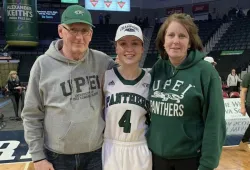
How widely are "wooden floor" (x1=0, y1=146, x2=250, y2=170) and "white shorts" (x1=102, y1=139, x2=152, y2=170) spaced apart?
216 cm

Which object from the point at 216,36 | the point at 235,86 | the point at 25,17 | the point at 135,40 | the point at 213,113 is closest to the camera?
the point at 213,113

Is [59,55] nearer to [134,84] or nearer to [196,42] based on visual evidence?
[134,84]

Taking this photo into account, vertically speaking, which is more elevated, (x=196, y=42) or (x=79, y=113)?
(x=196, y=42)

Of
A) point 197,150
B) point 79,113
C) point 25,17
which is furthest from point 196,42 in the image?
point 25,17

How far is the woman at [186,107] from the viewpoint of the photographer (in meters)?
1.33

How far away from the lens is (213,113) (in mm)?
1323

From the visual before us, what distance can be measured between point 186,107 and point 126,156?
1.61ft

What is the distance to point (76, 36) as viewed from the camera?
1.42m

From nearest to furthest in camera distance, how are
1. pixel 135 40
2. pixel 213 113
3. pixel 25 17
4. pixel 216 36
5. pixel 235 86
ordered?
pixel 213 113
pixel 135 40
pixel 235 86
pixel 25 17
pixel 216 36

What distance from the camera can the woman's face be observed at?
4.59 feet

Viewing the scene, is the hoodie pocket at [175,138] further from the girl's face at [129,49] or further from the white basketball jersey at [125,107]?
the girl's face at [129,49]

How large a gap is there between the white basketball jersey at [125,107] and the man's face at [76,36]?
27cm

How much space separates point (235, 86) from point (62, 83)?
8164 millimetres

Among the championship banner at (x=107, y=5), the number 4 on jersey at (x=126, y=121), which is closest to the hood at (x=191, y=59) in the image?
the number 4 on jersey at (x=126, y=121)
